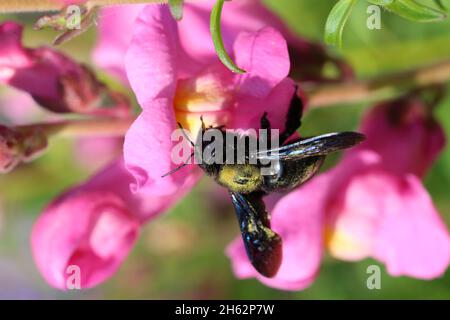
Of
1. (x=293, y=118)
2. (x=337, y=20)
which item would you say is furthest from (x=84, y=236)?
(x=337, y=20)

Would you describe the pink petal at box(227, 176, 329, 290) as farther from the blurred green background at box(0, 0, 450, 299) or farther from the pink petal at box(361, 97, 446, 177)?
the blurred green background at box(0, 0, 450, 299)

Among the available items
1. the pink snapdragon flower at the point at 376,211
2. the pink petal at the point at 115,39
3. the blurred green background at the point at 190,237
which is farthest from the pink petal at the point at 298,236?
the blurred green background at the point at 190,237

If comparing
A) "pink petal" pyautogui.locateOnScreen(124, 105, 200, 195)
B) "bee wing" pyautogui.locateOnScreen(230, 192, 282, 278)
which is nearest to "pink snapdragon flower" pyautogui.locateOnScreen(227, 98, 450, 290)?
"bee wing" pyautogui.locateOnScreen(230, 192, 282, 278)

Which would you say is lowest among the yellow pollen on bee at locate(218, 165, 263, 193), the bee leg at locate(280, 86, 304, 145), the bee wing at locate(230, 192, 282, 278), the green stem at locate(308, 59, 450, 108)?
the bee wing at locate(230, 192, 282, 278)

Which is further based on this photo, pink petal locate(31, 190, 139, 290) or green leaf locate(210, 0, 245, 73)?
pink petal locate(31, 190, 139, 290)

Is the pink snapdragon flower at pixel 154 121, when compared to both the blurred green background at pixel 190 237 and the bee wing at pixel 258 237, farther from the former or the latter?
the blurred green background at pixel 190 237

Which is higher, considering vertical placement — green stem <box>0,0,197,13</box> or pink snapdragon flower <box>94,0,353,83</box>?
pink snapdragon flower <box>94,0,353,83</box>

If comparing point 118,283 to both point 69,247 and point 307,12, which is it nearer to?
point 307,12
